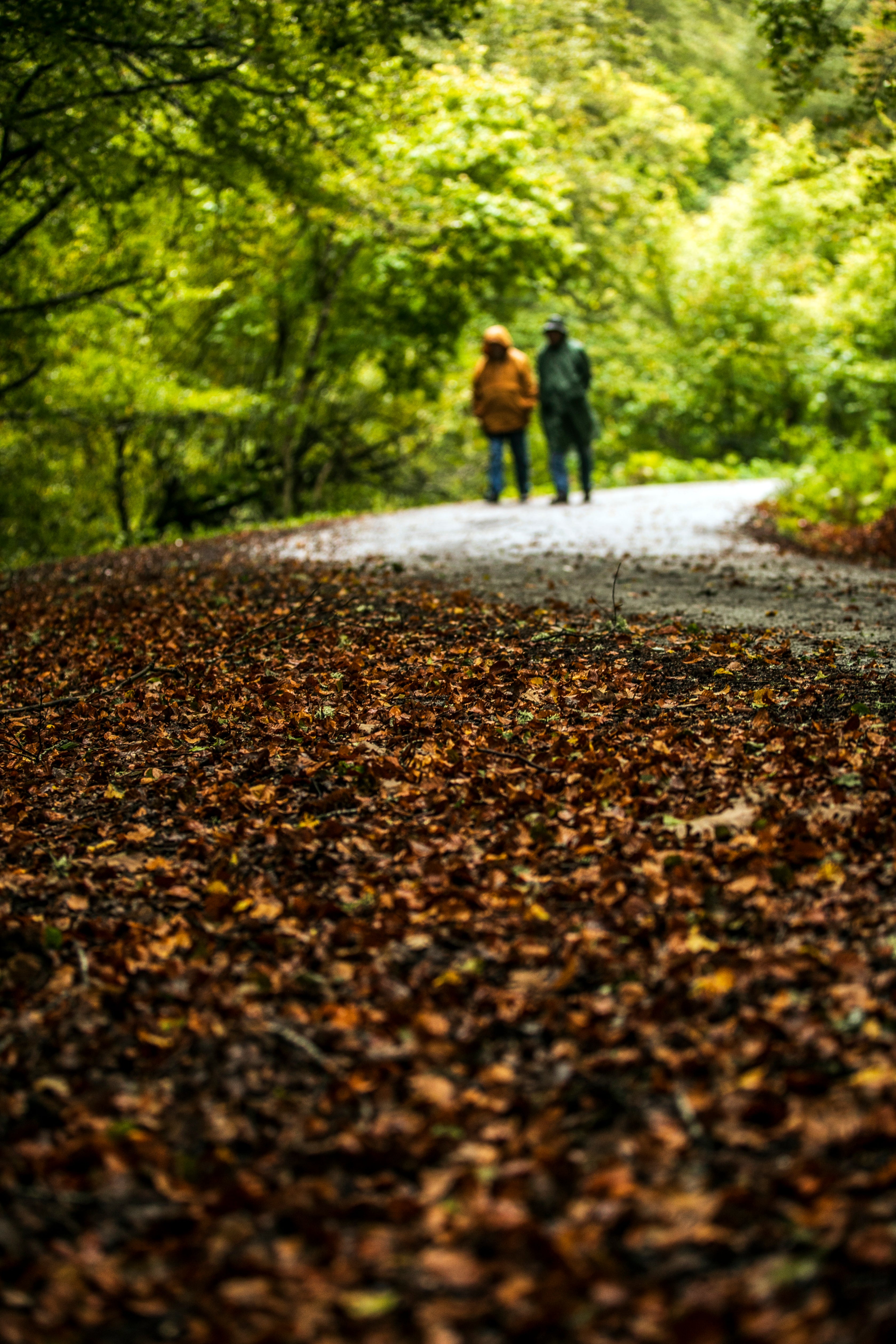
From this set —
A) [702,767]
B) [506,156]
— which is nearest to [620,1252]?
[702,767]

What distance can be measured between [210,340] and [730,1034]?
15052 mm

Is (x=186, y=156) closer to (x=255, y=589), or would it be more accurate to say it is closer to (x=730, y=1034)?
(x=255, y=589)

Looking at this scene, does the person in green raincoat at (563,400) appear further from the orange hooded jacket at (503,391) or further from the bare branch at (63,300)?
the bare branch at (63,300)

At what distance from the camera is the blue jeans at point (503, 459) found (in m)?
12.9

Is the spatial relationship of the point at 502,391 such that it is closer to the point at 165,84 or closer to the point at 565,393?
the point at 565,393

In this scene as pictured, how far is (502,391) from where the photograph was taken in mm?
12625

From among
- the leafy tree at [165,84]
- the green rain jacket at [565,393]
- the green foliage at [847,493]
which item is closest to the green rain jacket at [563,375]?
the green rain jacket at [565,393]

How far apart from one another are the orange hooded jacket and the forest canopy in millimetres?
1704

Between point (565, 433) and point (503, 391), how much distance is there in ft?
3.13

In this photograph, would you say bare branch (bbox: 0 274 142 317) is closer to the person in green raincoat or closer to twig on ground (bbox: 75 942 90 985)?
the person in green raincoat

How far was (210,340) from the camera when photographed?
51.1 feet

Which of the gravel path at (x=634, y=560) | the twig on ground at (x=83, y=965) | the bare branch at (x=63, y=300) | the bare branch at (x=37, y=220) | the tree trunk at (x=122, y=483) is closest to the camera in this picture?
the twig on ground at (x=83, y=965)

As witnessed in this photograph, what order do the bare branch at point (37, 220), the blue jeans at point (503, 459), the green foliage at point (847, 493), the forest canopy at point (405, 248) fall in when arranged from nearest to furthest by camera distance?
the forest canopy at point (405, 248)
the bare branch at point (37, 220)
the green foliage at point (847, 493)
the blue jeans at point (503, 459)

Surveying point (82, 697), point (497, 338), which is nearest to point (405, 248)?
point (497, 338)
